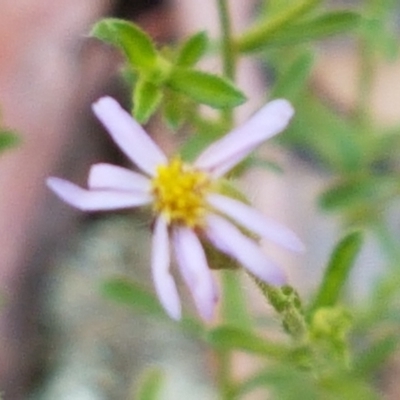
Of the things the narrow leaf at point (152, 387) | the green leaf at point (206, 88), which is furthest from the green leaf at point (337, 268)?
the narrow leaf at point (152, 387)

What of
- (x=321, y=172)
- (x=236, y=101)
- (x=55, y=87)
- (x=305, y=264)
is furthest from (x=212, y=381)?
(x=236, y=101)

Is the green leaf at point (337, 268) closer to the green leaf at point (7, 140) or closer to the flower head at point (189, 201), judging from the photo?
the flower head at point (189, 201)

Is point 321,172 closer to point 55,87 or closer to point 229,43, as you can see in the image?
point 55,87

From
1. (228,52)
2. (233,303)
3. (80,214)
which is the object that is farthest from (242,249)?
(80,214)


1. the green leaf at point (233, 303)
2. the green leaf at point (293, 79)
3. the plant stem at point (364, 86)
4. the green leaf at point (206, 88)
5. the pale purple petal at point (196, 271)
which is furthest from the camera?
the plant stem at point (364, 86)

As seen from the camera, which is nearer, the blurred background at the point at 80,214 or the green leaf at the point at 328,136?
the green leaf at the point at 328,136

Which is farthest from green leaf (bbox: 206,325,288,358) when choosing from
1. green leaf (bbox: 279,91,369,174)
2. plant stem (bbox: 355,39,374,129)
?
plant stem (bbox: 355,39,374,129)
